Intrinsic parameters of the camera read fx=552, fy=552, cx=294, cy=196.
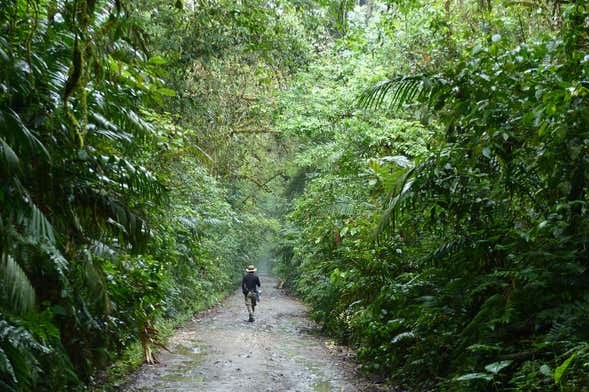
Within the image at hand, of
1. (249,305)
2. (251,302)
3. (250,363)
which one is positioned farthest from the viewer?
(251,302)

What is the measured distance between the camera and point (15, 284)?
12.3 ft

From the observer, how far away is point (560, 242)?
5.07m

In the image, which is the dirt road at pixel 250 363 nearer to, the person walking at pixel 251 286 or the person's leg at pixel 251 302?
the person's leg at pixel 251 302

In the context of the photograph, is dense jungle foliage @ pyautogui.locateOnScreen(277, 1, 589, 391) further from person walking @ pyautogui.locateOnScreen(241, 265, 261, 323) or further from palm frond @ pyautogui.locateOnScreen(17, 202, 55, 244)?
person walking @ pyautogui.locateOnScreen(241, 265, 261, 323)

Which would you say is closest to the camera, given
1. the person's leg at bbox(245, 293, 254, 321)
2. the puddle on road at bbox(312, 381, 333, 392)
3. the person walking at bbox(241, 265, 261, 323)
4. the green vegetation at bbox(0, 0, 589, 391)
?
the green vegetation at bbox(0, 0, 589, 391)

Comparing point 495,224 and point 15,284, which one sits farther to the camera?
point 495,224

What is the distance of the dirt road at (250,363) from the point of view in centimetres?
830

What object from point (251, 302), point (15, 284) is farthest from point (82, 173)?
point (251, 302)

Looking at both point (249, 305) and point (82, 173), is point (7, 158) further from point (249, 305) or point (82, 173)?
point (249, 305)

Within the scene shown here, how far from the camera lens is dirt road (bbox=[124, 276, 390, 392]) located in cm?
830

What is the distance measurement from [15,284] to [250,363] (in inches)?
276

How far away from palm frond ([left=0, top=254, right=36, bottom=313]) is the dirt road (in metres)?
4.42

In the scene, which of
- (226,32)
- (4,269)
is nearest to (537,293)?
(4,269)

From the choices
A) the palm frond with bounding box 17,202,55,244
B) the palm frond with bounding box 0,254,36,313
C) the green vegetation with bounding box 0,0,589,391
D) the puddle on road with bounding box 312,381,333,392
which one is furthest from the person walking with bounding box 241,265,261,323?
the palm frond with bounding box 0,254,36,313
